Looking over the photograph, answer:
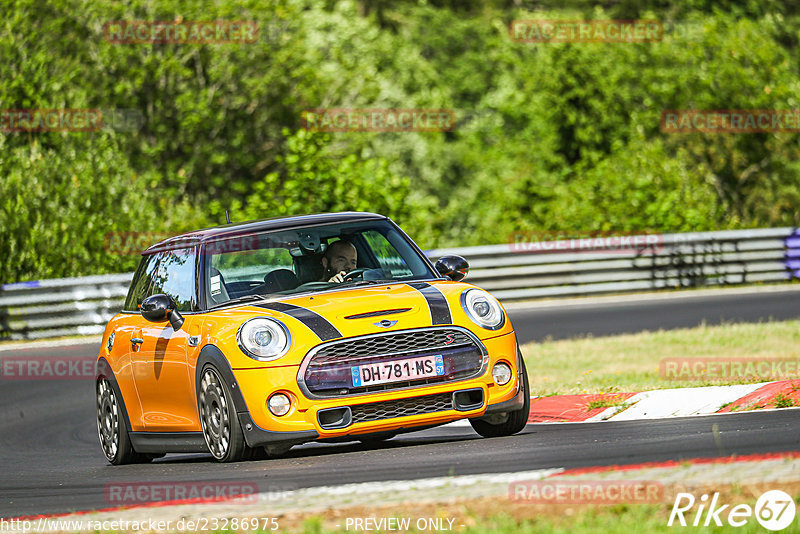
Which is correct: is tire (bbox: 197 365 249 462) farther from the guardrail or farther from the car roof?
the guardrail

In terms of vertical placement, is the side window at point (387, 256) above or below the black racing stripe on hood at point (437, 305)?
above

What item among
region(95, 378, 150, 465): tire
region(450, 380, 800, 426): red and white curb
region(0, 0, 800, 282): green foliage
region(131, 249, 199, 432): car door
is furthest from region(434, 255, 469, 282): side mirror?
region(0, 0, 800, 282): green foliage

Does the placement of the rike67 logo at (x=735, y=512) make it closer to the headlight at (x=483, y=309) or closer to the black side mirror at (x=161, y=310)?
the headlight at (x=483, y=309)

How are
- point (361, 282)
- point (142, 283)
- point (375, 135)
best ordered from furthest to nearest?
point (375, 135) < point (142, 283) < point (361, 282)

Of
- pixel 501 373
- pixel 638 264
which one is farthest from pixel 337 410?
pixel 638 264

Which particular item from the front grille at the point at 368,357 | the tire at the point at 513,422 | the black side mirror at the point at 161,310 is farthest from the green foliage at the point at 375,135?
the front grille at the point at 368,357

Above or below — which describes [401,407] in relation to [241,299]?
below

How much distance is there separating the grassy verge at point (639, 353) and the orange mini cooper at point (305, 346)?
2.42 metres

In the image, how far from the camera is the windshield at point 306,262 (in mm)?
8297

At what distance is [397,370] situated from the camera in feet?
24.2

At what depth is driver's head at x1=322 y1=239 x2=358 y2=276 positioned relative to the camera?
8.60m

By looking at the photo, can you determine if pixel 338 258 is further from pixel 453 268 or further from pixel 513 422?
pixel 513 422

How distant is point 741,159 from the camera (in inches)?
1474

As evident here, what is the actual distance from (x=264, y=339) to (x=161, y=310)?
44.2 inches
